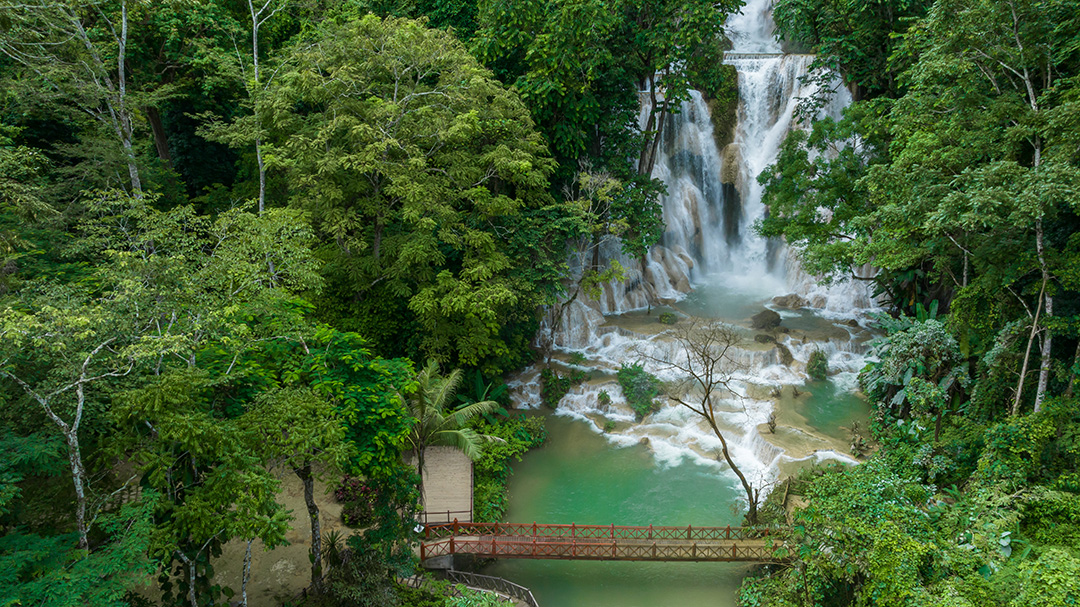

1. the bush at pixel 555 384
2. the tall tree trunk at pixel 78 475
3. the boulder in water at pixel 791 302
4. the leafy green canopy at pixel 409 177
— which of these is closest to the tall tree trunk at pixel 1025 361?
the leafy green canopy at pixel 409 177

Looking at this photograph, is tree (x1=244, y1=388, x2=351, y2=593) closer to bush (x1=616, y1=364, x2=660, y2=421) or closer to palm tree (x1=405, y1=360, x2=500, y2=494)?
palm tree (x1=405, y1=360, x2=500, y2=494)

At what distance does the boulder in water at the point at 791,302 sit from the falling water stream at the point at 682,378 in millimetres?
58

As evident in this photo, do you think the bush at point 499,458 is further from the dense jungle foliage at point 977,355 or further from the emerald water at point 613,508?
the dense jungle foliage at point 977,355

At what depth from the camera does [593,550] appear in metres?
11.7

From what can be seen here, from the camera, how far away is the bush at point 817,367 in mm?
18594

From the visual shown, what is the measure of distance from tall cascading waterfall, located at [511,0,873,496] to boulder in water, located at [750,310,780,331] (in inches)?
19.0

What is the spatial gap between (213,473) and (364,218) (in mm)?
10015

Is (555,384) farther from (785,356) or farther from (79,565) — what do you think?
(79,565)

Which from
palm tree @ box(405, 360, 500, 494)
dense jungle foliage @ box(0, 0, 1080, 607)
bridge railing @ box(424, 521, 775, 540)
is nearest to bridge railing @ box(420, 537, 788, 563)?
bridge railing @ box(424, 521, 775, 540)

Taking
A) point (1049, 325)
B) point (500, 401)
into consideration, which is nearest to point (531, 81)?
point (500, 401)

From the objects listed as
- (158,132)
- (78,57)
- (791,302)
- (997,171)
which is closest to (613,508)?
(997,171)

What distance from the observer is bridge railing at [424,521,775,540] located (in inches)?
458

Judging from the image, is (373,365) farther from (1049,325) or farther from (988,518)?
(1049,325)

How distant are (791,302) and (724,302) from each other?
268cm
